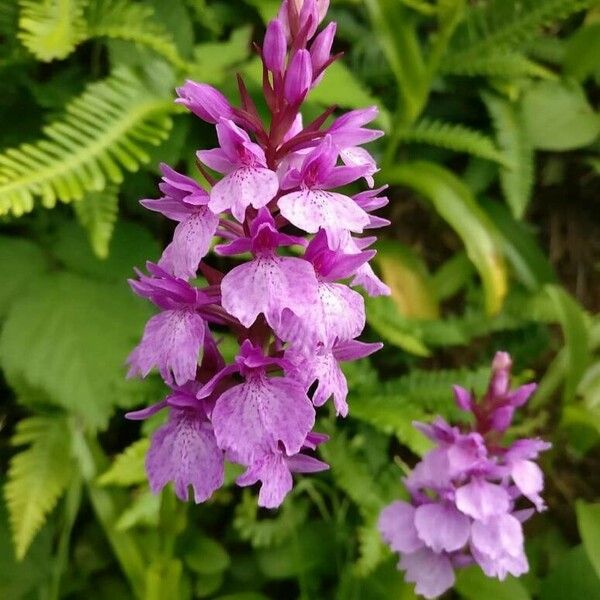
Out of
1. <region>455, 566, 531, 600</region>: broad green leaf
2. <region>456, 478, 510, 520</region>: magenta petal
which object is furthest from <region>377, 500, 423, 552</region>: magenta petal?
<region>455, 566, 531, 600</region>: broad green leaf

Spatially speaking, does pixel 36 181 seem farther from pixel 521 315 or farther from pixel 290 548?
pixel 521 315

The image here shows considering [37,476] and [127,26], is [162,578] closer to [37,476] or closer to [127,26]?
[37,476]

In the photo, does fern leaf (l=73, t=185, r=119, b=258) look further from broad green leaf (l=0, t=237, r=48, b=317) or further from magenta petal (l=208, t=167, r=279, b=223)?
magenta petal (l=208, t=167, r=279, b=223)

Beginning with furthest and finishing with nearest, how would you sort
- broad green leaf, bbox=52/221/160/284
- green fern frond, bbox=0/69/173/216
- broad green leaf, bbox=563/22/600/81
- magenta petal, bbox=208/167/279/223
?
1. broad green leaf, bbox=563/22/600/81
2. broad green leaf, bbox=52/221/160/284
3. green fern frond, bbox=0/69/173/216
4. magenta petal, bbox=208/167/279/223

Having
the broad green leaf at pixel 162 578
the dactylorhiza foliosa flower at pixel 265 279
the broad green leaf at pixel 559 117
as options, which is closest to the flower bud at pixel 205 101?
the dactylorhiza foliosa flower at pixel 265 279

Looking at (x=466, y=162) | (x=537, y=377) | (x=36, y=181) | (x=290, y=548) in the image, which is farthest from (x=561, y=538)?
(x=36, y=181)

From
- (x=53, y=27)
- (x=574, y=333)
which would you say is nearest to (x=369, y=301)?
(x=574, y=333)
